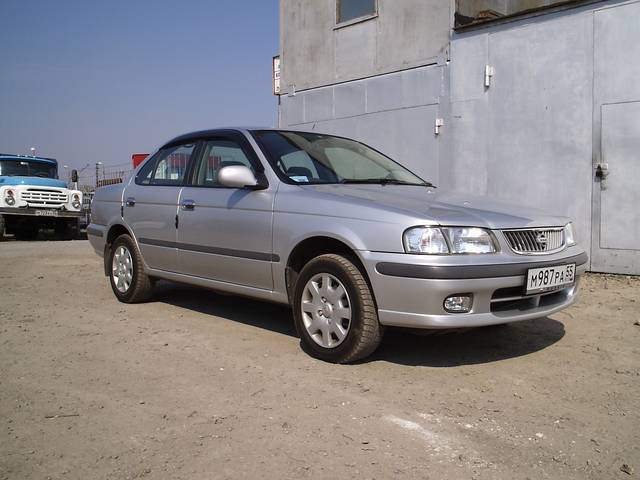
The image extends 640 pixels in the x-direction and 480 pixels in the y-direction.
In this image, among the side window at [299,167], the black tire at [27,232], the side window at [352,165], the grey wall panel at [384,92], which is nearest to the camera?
the side window at [299,167]

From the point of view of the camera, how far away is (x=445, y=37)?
8875mm

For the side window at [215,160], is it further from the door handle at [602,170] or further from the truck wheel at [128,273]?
the door handle at [602,170]

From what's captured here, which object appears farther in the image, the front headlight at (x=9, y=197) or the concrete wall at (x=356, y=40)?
the front headlight at (x=9, y=197)

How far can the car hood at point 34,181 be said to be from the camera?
15211 millimetres

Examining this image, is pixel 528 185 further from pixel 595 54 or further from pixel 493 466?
pixel 493 466

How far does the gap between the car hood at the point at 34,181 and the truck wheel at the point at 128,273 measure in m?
10.8

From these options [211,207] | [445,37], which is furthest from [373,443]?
[445,37]

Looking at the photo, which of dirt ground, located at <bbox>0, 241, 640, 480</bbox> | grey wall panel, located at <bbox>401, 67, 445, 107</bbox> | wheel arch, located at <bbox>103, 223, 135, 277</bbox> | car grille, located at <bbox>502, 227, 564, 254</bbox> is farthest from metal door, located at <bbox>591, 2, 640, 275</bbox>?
wheel arch, located at <bbox>103, 223, 135, 277</bbox>

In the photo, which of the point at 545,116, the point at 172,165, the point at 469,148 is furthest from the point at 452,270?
the point at 469,148

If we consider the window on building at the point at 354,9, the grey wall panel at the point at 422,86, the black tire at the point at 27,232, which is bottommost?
the black tire at the point at 27,232

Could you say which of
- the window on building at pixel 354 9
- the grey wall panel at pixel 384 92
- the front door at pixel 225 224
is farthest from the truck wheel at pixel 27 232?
the front door at pixel 225 224

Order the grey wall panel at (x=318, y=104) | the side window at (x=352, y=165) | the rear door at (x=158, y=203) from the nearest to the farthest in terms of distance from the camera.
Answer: the side window at (x=352, y=165), the rear door at (x=158, y=203), the grey wall panel at (x=318, y=104)

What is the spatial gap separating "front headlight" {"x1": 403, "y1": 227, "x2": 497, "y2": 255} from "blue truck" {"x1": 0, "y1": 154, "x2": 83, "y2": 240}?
13.7m

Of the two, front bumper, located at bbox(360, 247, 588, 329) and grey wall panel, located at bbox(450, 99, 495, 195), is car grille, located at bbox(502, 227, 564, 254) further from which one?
grey wall panel, located at bbox(450, 99, 495, 195)
